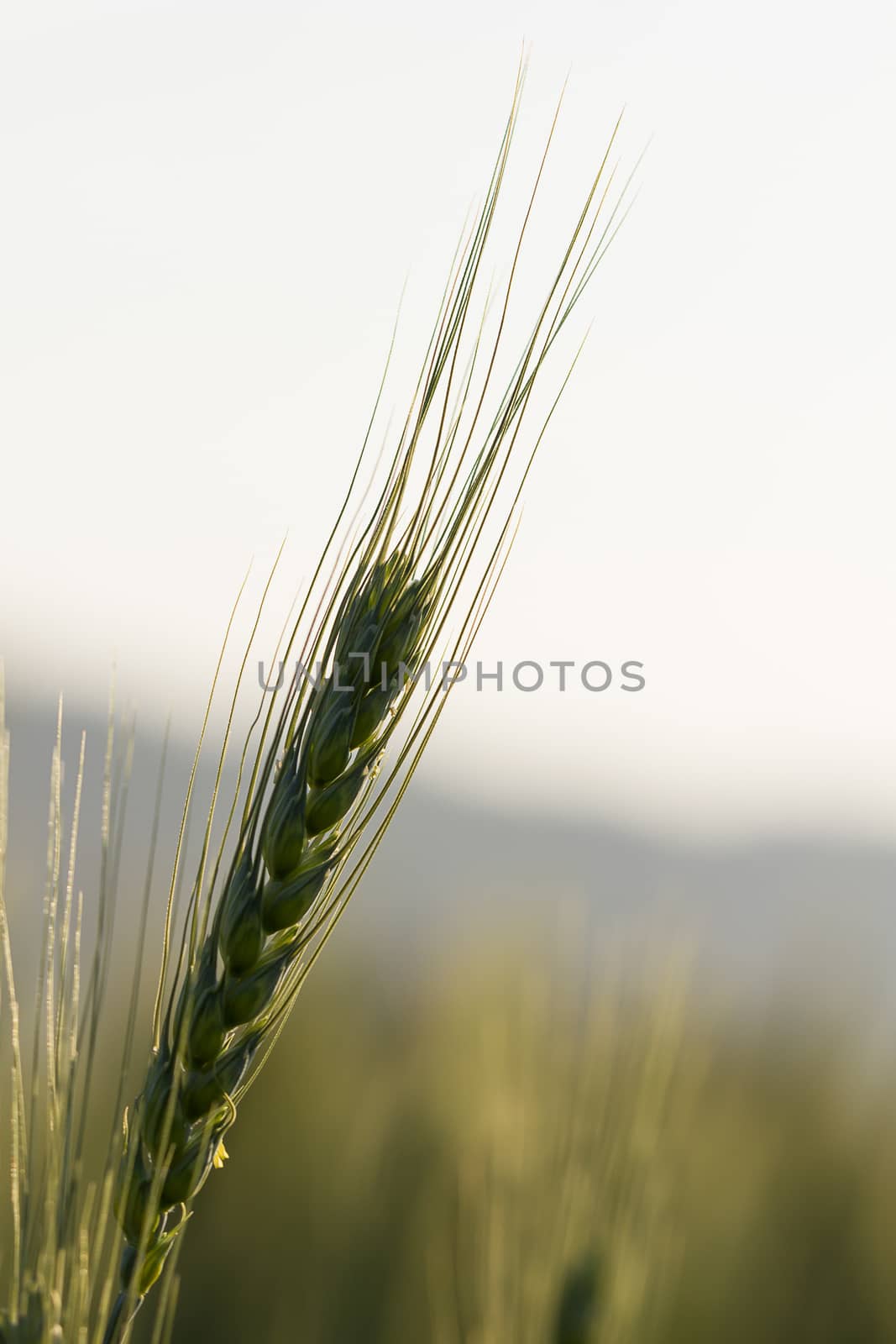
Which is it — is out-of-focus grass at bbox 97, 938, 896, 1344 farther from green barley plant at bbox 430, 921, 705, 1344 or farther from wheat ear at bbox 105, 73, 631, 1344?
wheat ear at bbox 105, 73, 631, 1344

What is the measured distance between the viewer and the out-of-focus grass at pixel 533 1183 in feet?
6.82

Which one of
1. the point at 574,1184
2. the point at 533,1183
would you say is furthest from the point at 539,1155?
the point at 574,1184

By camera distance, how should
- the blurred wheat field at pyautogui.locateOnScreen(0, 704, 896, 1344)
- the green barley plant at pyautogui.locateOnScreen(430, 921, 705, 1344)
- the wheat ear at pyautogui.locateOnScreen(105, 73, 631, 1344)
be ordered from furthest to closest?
1. the blurred wheat field at pyautogui.locateOnScreen(0, 704, 896, 1344)
2. the green barley plant at pyautogui.locateOnScreen(430, 921, 705, 1344)
3. the wheat ear at pyautogui.locateOnScreen(105, 73, 631, 1344)

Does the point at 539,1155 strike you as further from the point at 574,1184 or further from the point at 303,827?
the point at 303,827

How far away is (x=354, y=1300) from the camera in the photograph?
277 cm

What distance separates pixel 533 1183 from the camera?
86.4 inches

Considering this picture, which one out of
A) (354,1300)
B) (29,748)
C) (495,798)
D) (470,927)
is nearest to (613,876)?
(29,748)

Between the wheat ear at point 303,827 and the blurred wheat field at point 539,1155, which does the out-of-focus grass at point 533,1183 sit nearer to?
the blurred wheat field at point 539,1155

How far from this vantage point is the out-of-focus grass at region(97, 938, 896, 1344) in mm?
2080

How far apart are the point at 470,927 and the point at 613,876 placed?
2245cm

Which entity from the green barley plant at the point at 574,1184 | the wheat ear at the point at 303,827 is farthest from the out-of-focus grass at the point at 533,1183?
the wheat ear at the point at 303,827

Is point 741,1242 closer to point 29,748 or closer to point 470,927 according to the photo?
point 470,927

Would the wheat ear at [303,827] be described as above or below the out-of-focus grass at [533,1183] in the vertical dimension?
above

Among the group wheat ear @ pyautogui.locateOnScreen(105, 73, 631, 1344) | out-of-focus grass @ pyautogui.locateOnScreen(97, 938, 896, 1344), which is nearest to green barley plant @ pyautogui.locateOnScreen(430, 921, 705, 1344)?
out-of-focus grass @ pyautogui.locateOnScreen(97, 938, 896, 1344)
